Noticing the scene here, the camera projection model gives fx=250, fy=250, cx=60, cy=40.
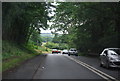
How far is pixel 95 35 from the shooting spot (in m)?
42.3

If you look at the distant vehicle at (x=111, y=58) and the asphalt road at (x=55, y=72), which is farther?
the distant vehicle at (x=111, y=58)

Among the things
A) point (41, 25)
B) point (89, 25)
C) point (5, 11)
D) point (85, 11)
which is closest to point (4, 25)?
point (5, 11)

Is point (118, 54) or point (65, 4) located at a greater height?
point (65, 4)

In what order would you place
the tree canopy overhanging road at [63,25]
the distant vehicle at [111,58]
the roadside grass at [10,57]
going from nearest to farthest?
the distant vehicle at [111,58]
the roadside grass at [10,57]
the tree canopy overhanging road at [63,25]

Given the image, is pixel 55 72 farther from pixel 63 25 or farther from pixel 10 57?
pixel 63 25

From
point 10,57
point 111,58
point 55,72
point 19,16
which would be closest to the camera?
point 55,72

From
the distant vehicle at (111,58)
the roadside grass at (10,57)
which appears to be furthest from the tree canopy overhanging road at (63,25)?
the distant vehicle at (111,58)

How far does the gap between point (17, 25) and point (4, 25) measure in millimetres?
13932

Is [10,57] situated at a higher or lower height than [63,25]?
lower

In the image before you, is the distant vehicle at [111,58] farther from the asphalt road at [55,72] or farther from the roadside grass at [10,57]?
the roadside grass at [10,57]

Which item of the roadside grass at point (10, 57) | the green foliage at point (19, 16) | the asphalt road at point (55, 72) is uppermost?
the green foliage at point (19, 16)

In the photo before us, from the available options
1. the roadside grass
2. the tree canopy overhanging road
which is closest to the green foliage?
the tree canopy overhanging road

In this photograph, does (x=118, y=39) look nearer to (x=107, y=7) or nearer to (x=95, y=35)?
(x=107, y=7)

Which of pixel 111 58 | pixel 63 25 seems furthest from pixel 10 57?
pixel 63 25
